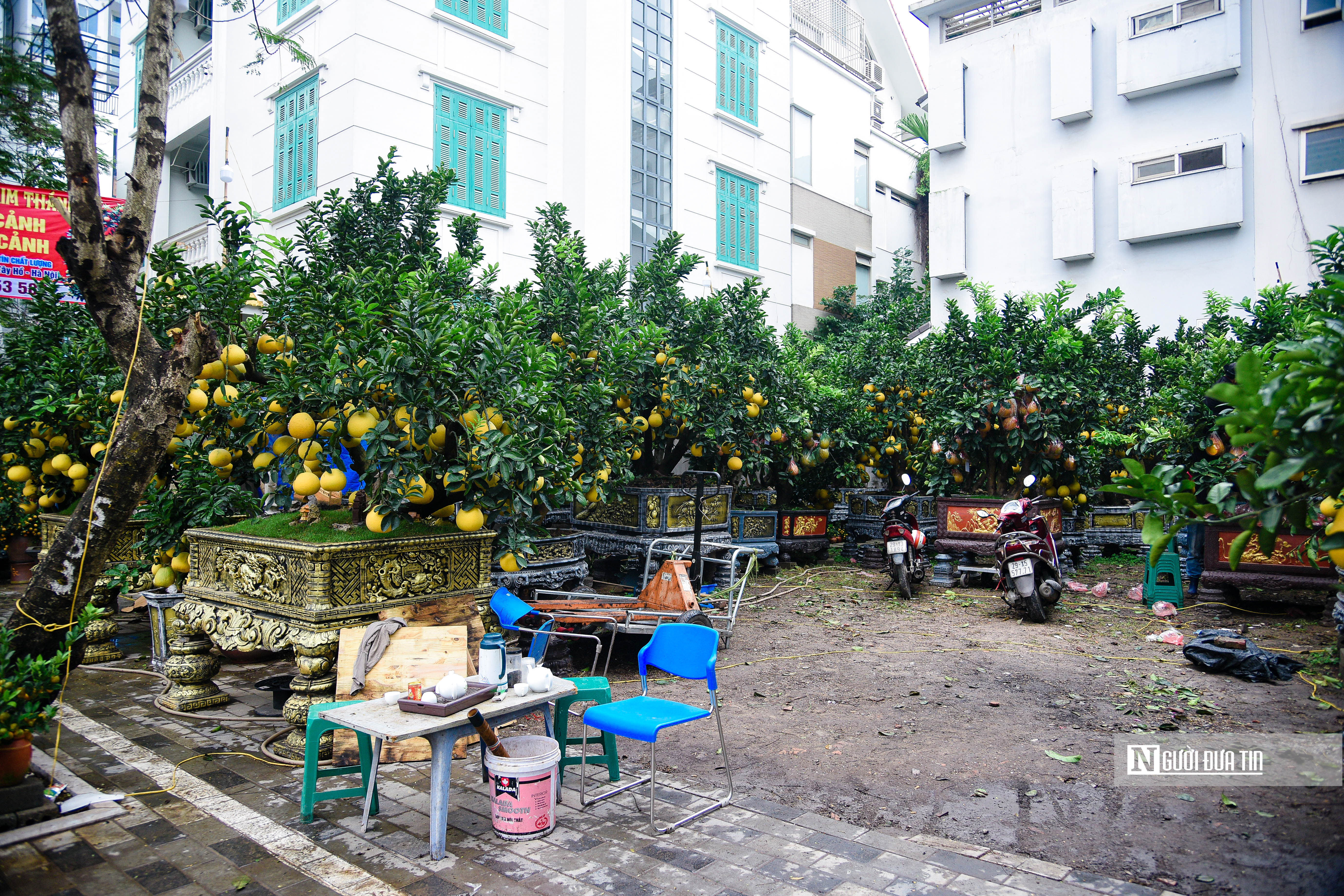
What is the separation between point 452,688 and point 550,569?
4388 mm

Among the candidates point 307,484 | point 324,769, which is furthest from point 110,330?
point 324,769

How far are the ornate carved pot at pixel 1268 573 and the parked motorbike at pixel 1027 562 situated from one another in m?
1.65

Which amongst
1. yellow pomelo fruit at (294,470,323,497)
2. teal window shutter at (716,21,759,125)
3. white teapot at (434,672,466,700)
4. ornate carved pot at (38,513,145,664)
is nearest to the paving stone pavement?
white teapot at (434,672,466,700)

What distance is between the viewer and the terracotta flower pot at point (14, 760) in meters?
3.71

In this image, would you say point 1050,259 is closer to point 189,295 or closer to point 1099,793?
point 1099,793

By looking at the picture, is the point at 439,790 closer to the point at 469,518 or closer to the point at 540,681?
the point at 540,681

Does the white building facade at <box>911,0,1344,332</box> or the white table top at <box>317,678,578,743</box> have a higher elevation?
the white building facade at <box>911,0,1344,332</box>

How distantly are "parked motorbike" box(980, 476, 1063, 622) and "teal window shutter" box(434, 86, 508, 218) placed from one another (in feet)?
30.3

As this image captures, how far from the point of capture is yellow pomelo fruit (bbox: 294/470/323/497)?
16.9 feet

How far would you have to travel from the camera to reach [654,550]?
32.4 ft

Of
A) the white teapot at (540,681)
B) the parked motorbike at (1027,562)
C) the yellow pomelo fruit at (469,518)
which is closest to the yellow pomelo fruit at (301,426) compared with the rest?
the yellow pomelo fruit at (469,518)

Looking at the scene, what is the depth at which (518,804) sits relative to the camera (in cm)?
377

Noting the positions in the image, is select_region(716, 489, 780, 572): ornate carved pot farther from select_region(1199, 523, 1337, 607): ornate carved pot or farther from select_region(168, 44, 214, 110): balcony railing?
select_region(168, 44, 214, 110): balcony railing

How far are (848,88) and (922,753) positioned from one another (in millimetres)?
19842
